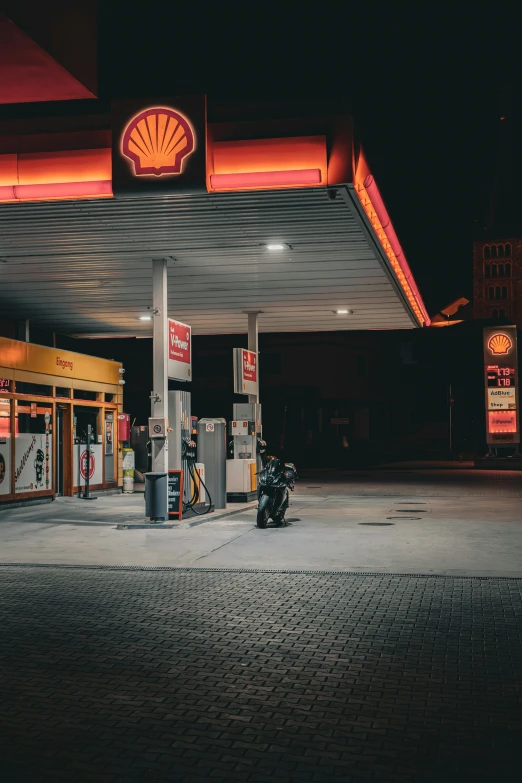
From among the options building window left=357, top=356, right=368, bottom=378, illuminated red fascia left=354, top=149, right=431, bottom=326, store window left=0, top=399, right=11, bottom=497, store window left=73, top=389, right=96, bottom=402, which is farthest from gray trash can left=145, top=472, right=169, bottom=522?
building window left=357, top=356, right=368, bottom=378

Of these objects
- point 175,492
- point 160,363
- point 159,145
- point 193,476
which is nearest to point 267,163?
point 159,145

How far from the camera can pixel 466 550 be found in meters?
11.4

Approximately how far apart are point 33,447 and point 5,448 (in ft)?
4.06

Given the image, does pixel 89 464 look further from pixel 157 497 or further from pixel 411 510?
pixel 411 510

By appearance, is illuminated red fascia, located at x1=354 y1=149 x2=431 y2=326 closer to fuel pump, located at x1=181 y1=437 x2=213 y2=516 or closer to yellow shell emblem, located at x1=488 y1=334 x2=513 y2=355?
fuel pump, located at x1=181 y1=437 x2=213 y2=516

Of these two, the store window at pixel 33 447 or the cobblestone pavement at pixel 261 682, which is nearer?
the cobblestone pavement at pixel 261 682

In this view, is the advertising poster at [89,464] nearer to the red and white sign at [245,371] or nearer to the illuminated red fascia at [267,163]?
the red and white sign at [245,371]

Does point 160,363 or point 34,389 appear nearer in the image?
point 160,363

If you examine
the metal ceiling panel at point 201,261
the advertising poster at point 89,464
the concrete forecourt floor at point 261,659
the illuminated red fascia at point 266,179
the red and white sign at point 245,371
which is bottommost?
the concrete forecourt floor at point 261,659

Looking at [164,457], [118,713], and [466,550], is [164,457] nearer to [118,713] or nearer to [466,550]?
[466,550]

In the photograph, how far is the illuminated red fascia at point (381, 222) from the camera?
1162cm

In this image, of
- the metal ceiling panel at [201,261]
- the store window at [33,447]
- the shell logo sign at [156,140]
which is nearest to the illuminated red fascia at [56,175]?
the metal ceiling panel at [201,261]

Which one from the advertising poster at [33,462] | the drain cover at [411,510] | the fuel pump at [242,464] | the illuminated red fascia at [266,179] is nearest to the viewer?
the illuminated red fascia at [266,179]

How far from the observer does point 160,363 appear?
15.3m
